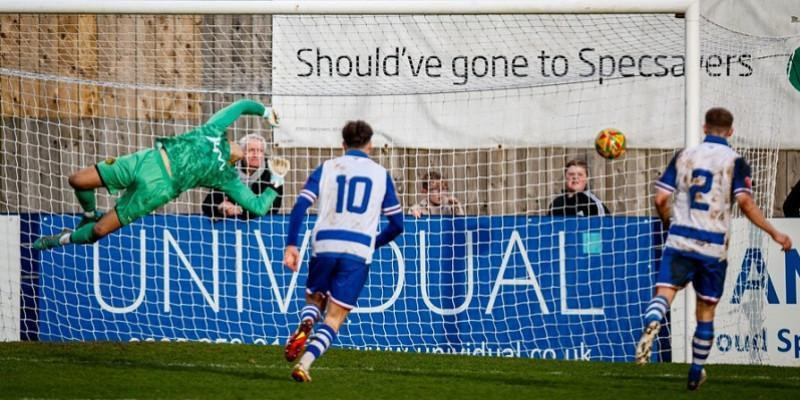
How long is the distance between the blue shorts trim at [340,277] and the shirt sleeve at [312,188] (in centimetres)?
37

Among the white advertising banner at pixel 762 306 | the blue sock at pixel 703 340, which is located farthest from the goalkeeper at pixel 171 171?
the white advertising banner at pixel 762 306

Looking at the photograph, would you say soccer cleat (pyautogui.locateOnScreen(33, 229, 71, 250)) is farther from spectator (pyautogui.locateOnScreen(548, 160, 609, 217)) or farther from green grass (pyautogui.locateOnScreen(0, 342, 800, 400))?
spectator (pyautogui.locateOnScreen(548, 160, 609, 217))

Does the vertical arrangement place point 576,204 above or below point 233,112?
below

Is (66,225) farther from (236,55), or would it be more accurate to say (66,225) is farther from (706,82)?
(706,82)

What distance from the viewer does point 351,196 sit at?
27.9 feet

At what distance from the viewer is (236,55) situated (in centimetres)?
1384

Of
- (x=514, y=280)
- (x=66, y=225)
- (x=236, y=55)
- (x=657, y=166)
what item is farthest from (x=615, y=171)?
(x=66, y=225)

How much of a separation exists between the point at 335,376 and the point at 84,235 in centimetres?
216

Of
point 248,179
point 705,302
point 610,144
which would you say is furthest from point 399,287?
point 705,302

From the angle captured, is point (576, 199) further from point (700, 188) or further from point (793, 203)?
point (700, 188)

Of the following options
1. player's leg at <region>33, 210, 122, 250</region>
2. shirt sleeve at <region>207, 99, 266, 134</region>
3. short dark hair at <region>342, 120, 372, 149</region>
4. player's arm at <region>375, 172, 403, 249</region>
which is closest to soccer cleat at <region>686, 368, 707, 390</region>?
player's arm at <region>375, 172, 403, 249</region>

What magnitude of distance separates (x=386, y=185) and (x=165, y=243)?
160 inches

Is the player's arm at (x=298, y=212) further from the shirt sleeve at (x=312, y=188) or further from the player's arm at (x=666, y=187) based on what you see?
the player's arm at (x=666, y=187)

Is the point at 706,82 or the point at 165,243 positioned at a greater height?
the point at 706,82
